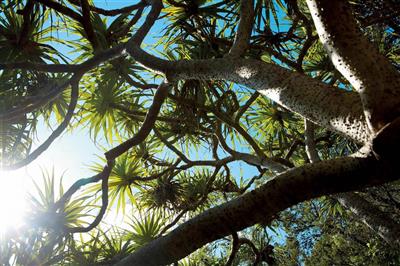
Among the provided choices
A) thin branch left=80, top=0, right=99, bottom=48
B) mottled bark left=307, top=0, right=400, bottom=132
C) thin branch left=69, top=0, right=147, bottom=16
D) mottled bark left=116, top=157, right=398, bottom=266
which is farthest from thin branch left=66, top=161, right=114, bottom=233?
mottled bark left=307, top=0, right=400, bottom=132

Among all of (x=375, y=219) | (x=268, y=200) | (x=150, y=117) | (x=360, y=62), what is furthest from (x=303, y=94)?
(x=375, y=219)

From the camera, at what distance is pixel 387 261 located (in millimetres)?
4312

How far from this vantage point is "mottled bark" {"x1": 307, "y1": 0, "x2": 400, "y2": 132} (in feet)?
2.46

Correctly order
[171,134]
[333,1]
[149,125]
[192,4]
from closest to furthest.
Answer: [333,1] → [149,125] → [192,4] → [171,134]

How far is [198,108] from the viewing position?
2.96 m

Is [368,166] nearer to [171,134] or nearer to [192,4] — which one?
[192,4]

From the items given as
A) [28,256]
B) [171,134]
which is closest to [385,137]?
[28,256]

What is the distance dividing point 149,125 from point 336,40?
119 centimetres

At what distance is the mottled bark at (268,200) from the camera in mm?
821

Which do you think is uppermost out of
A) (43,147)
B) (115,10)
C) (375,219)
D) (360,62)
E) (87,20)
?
(115,10)

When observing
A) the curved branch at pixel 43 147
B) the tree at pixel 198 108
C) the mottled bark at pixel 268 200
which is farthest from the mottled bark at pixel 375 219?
the curved branch at pixel 43 147

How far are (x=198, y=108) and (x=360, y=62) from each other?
2157 mm

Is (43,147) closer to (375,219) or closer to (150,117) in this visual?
(150,117)

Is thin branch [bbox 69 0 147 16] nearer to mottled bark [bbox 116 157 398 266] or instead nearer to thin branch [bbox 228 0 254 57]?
thin branch [bbox 228 0 254 57]
